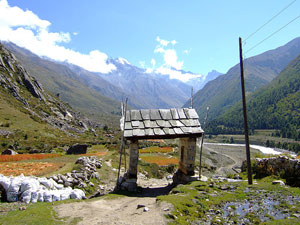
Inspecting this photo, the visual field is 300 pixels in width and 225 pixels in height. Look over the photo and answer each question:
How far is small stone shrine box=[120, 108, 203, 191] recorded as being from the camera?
2109 centimetres

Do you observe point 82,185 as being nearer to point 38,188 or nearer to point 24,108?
point 38,188

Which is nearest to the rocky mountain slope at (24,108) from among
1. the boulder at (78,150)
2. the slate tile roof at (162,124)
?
the boulder at (78,150)

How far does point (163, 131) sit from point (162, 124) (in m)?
0.93

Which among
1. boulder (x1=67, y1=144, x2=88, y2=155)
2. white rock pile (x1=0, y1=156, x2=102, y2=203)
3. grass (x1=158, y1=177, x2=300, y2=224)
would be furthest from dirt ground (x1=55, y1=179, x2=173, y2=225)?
boulder (x1=67, y1=144, x2=88, y2=155)

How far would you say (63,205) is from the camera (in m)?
14.6

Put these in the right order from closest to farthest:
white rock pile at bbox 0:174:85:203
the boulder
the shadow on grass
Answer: white rock pile at bbox 0:174:85:203
the shadow on grass
the boulder

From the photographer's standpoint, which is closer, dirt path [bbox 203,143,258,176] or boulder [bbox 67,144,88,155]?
boulder [bbox 67,144,88,155]

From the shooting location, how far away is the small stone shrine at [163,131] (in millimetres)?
21094

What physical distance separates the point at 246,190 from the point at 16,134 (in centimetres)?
6176

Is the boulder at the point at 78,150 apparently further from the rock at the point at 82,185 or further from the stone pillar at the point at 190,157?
the stone pillar at the point at 190,157

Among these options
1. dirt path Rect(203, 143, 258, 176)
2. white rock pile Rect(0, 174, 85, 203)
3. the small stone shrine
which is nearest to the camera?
white rock pile Rect(0, 174, 85, 203)

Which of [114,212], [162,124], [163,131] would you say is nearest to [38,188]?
[114,212]

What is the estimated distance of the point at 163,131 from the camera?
21484mm

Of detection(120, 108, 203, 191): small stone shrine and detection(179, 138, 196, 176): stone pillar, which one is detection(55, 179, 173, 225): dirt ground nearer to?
detection(120, 108, 203, 191): small stone shrine
